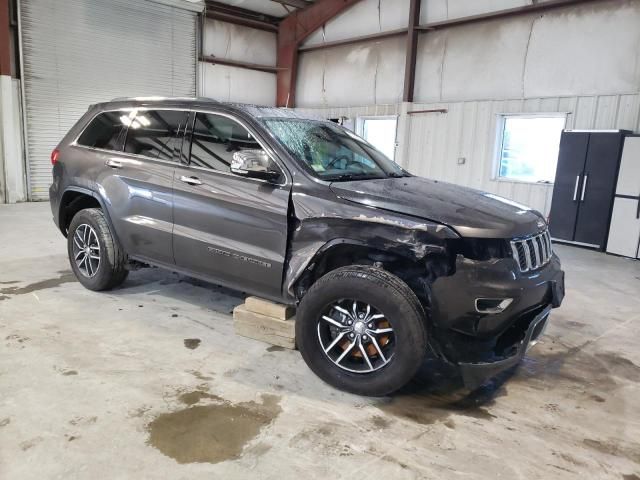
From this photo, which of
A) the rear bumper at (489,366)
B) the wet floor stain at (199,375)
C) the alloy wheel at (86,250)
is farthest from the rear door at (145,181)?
the rear bumper at (489,366)

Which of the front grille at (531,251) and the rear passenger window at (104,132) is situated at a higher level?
the rear passenger window at (104,132)

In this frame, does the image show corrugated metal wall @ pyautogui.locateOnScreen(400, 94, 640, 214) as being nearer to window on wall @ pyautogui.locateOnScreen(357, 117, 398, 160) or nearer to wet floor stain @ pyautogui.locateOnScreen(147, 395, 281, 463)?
window on wall @ pyautogui.locateOnScreen(357, 117, 398, 160)

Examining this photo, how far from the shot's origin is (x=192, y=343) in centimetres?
332

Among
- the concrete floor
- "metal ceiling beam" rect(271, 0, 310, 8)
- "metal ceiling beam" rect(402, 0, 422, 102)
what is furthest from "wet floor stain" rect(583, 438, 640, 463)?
"metal ceiling beam" rect(271, 0, 310, 8)

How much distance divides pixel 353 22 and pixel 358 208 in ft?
34.6

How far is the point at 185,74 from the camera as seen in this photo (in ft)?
39.7

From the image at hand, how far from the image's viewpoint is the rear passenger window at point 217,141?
3.27m

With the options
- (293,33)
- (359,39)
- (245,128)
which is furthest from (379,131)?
(245,128)

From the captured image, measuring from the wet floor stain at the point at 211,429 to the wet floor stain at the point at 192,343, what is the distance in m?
0.75

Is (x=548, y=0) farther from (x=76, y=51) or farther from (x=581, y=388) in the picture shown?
(x=76, y=51)

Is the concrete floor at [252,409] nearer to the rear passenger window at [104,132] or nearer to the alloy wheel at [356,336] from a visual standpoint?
the alloy wheel at [356,336]

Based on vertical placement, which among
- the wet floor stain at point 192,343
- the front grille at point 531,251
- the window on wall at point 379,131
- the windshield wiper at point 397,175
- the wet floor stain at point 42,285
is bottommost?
the wet floor stain at point 192,343

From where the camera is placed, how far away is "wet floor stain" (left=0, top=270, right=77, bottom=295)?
4.16 m

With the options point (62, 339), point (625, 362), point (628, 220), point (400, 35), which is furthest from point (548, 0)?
point (62, 339)
